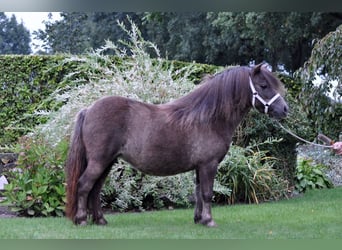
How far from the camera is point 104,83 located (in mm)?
7801

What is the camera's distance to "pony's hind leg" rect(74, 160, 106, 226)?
525cm

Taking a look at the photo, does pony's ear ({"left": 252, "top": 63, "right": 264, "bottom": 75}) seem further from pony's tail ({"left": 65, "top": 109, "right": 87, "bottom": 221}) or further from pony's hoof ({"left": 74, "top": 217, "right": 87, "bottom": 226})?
pony's hoof ({"left": 74, "top": 217, "right": 87, "bottom": 226})

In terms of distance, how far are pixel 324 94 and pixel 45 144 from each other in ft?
13.7

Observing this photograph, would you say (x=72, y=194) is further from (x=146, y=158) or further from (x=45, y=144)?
(x=45, y=144)

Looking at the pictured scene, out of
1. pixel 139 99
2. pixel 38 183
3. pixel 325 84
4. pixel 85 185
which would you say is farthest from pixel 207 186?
pixel 325 84

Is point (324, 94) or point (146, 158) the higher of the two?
point (324, 94)

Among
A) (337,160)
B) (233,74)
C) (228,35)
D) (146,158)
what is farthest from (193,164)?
(228,35)

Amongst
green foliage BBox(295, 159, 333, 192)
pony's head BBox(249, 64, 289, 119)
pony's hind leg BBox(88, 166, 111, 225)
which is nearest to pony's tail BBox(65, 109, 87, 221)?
pony's hind leg BBox(88, 166, 111, 225)

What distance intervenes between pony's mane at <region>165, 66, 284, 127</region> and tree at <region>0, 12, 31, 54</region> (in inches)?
1164

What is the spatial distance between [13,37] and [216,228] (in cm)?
3086

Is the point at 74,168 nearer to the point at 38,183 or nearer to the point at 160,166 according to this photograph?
the point at 160,166

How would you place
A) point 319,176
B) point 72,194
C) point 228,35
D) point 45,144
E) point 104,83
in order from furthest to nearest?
1. point 228,35
2. point 319,176
3. point 104,83
4. point 45,144
5. point 72,194

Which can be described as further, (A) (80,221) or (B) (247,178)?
(B) (247,178)

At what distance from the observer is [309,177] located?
32.7 feet
